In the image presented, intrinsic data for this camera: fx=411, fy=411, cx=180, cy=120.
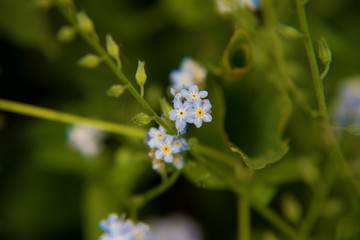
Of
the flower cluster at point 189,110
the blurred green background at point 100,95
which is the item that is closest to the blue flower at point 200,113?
the flower cluster at point 189,110

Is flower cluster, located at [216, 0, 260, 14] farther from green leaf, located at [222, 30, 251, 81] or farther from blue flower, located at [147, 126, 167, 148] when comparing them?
blue flower, located at [147, 126, 167, 148]

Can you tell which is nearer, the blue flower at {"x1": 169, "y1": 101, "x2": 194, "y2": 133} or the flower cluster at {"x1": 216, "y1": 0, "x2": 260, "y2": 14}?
the blue flower at {"x1": 169, "y1": 101, "x2": 194, "y2": 133}

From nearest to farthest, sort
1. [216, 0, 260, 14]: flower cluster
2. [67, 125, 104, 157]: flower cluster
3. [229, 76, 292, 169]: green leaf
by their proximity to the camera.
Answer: [216, 0, 260, 14]: flower cluster → [229, 76, 292, 169]: green leaf → [67, 125, 104, 157]: flower cluster

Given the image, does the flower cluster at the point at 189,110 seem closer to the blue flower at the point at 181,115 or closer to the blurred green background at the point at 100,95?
the blue flower at the point at 181,115

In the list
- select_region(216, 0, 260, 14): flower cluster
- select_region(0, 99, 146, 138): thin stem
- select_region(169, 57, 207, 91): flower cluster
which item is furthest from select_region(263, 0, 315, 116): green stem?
select_region(0, 99, 146, 138): thin stem

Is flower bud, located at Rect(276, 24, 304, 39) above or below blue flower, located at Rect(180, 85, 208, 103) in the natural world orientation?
above

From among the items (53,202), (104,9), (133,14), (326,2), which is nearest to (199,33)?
(133,14)
